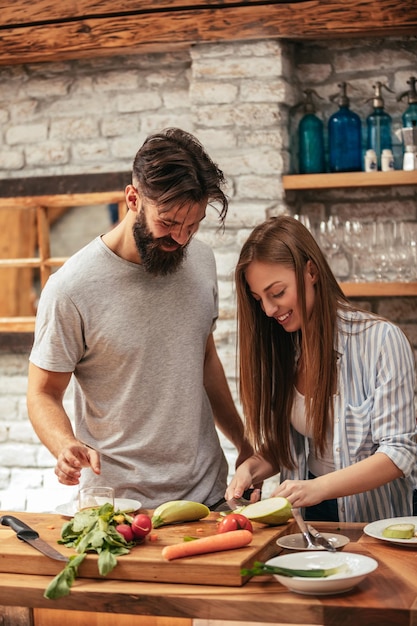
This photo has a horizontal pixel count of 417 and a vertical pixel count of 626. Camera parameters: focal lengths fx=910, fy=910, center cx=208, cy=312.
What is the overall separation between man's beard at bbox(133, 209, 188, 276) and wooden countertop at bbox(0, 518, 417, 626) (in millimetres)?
1111

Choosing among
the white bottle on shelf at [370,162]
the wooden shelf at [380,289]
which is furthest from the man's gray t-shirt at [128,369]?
the white bottle on shelf at [370,162]

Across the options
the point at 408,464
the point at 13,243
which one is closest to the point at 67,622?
the point at 408,464

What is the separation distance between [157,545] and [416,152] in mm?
2719

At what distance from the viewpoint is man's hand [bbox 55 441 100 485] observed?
8.48 feet

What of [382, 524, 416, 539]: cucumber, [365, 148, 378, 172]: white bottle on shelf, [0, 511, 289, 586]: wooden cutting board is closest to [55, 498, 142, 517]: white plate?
[0, 511, 289, 586]: wooden cutting board

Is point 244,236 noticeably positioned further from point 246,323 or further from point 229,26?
point 246,323

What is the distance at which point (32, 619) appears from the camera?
2514 millimetres

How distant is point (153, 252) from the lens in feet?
9.72

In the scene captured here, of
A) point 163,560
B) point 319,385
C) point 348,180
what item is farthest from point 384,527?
point 348,180

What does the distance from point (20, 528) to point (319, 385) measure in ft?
3.37

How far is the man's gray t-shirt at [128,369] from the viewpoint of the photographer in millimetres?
3000

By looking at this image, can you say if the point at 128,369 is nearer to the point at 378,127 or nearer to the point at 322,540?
the point at 322,540

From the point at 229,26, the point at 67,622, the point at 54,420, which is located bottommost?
the point at 67,622

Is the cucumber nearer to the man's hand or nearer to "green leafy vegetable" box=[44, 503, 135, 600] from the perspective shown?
"green leafy vegetable" box=[44, 503, 135, 600]
